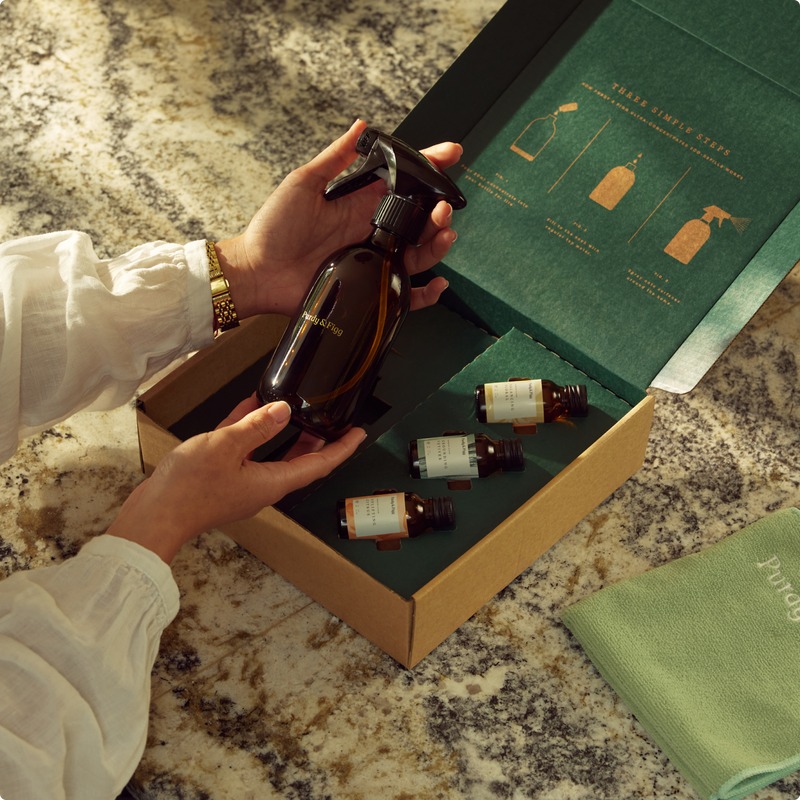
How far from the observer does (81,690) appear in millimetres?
667

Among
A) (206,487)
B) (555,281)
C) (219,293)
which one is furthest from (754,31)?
(206,487)

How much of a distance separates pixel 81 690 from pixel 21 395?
349mm

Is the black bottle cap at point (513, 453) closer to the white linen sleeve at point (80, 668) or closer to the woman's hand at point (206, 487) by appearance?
the woman's hand at point (206, 487)

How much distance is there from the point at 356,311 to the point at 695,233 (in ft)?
1.49

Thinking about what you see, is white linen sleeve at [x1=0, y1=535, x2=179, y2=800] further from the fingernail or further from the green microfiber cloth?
the green microfiber cloth

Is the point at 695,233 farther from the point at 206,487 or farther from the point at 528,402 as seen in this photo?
the point at 206,487

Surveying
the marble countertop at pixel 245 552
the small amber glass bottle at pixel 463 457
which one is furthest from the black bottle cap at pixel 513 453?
the marble countertop at pixel 245 552

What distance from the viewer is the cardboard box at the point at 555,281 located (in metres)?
0.88

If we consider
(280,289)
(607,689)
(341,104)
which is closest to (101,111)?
(341,104)

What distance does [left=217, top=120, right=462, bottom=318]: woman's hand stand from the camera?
1.00 meters

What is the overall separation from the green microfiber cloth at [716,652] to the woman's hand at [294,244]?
0.44 meters

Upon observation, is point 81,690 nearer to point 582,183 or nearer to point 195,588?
point 195,588

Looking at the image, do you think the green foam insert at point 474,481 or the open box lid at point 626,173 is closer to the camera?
the green foam insert at point 474,481

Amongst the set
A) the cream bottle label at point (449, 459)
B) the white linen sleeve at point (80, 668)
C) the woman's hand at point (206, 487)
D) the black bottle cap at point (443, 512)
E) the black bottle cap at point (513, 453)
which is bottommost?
the white linen sleeve at point (80, 668)
